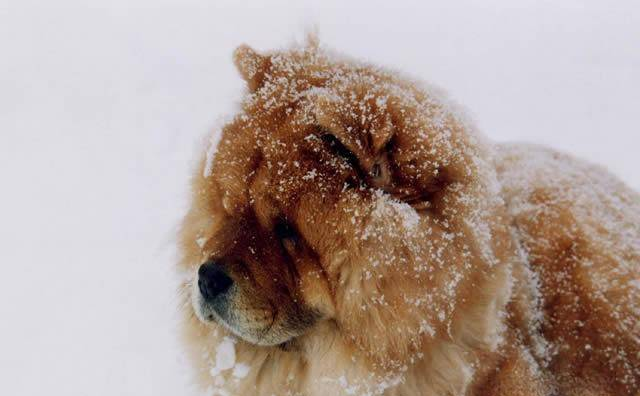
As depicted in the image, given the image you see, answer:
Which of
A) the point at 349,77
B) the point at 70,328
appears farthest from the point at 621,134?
the point at 70,328

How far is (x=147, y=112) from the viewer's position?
6480 millimetres

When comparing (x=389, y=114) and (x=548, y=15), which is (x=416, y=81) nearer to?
(x=389, y=114)

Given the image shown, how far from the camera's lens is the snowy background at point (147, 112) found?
12.9 ft

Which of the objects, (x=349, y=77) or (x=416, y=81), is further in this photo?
(x=416, y=81)

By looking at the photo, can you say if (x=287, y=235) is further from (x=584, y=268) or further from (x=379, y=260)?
(x=584, y=268)

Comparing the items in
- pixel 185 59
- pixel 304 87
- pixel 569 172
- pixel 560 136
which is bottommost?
pixel 185 59

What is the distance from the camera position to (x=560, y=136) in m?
6.63

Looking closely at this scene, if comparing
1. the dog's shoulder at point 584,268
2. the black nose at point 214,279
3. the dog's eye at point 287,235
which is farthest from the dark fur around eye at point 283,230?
the dog's shoulder at point 584,268

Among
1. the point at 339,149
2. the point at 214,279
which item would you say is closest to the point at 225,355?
the point at 214,279

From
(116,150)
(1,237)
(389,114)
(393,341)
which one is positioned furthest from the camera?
(116,150)

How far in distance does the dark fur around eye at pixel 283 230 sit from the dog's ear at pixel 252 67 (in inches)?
23.7

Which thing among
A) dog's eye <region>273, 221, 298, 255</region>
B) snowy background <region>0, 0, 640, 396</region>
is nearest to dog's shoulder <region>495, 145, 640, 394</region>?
snowy background <region>0, 0, 640, 396</region>

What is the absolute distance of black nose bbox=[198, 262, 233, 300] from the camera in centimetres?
201

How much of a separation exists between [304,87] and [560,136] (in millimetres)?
5308
